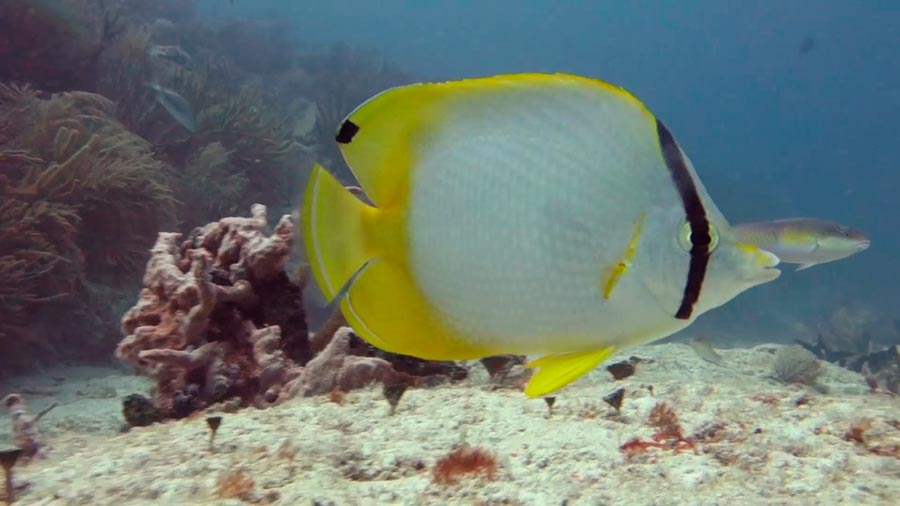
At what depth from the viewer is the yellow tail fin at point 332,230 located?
1.08 meters

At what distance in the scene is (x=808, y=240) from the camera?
5695 millimetres

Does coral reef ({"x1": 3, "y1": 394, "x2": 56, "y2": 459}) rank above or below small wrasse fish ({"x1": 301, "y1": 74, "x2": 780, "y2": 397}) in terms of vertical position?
below

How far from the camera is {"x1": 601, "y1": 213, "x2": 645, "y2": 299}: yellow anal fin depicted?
3.50ft

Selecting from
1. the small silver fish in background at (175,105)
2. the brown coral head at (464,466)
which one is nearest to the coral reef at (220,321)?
the brown coral head at (464,466)

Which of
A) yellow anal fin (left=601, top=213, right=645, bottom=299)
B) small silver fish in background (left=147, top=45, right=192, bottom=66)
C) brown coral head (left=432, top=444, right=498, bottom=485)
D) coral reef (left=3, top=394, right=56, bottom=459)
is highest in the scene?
small silver fish in background (left=147, top=45, right=192, bottom=66)

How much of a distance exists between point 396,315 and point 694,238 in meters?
0.53

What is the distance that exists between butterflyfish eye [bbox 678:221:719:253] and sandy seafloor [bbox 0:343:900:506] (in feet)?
4.31

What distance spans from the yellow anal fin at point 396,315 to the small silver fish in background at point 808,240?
508cm

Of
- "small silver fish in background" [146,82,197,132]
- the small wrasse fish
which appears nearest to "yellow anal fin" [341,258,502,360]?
the small wrasse fish

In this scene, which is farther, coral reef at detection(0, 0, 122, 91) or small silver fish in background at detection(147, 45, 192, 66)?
small silver fish in background at detection(147, 45, 192, 66)

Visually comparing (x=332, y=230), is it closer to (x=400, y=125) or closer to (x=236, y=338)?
(x=400, y=125)

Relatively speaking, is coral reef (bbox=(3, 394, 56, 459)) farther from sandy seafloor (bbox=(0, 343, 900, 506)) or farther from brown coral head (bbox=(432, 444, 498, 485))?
brown coral head (bbox=(432, 444, 498, 485))

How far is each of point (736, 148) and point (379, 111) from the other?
354 feet

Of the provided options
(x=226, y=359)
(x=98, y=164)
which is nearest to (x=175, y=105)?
(x=98, y=164)
